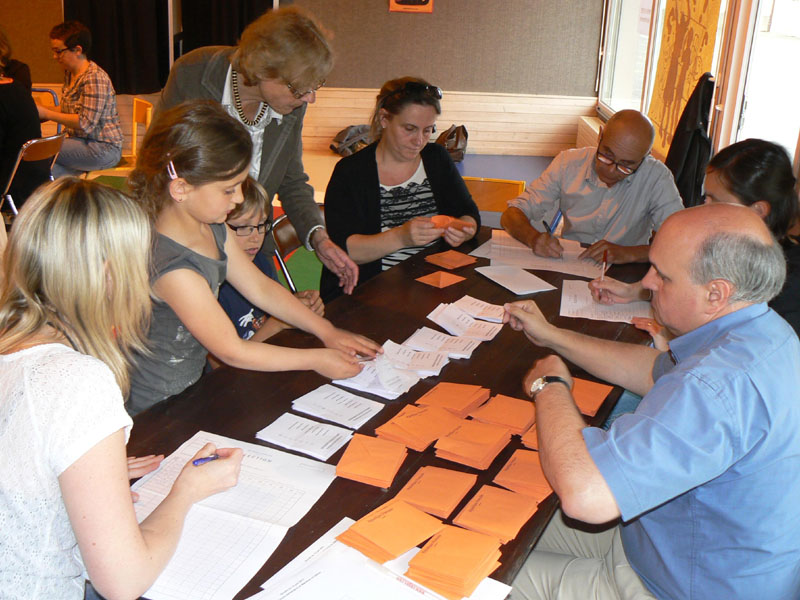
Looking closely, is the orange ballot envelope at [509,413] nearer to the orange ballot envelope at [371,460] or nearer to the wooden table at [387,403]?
the wooden table at [387,403]

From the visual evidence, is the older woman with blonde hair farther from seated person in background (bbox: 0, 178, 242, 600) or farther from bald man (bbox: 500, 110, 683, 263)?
seated person in background (bbox: 0, 178, 242, 600)

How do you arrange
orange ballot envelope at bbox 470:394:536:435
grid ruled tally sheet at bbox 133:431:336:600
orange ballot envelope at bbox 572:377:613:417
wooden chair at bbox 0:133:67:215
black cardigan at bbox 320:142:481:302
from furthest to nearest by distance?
wooden chair at bbox 0:133:67:215 → black cardigan at bbox 320:142:481:302 → orange ballot envelope at bbox 572:377:613:417 → orange ballot envelope at bbox 470:394:536:435 → grid ruled tally sheet at bbox 133:431:336:600

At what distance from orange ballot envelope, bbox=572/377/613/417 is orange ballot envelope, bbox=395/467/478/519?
0.45 metres

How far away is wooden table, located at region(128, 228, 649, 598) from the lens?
145 cm

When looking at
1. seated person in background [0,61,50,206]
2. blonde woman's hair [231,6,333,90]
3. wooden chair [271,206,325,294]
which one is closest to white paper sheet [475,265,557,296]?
wooden chair [271,206,325,294]

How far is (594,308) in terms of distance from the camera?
Result: 2662 millimetres

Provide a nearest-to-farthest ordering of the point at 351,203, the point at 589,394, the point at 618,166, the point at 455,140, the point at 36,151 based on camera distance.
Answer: the point at 589,394 < the point at 351,203 < the point at 618,166 < the point at 36,151 < the point at 455,140

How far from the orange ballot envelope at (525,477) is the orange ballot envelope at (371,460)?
0.22m

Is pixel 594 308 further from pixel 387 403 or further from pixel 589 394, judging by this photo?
pixel 387 403

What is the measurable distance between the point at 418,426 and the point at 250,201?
3.67ft

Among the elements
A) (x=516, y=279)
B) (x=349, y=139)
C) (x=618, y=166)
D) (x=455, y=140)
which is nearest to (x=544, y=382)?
(x=516, y=279)

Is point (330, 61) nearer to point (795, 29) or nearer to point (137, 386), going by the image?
point (137, 386)

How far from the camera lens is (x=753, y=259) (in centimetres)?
147

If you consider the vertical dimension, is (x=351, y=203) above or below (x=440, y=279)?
above
